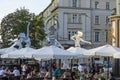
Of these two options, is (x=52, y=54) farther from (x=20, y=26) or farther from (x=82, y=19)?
(x=82, y=19)

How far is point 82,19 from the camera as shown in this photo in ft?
234

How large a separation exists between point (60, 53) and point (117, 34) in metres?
5.57

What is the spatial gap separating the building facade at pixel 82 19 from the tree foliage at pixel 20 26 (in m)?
6.04

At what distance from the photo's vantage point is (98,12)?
238 feet

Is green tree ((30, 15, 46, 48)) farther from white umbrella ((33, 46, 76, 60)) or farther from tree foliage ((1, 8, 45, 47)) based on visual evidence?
white umbrella ((33, 46, 76, 60))

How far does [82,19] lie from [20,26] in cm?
1348

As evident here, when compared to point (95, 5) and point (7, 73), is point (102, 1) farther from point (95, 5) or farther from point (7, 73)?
point (7, 73)

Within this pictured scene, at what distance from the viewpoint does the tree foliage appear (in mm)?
62938

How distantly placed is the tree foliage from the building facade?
19.8 ft

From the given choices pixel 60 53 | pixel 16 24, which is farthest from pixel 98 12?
pixel 60 53

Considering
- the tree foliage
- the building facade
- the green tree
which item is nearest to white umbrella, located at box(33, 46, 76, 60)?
the tree foliage

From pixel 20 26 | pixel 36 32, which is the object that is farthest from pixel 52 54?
pixel 36 32

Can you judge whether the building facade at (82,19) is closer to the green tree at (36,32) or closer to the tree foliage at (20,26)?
the green tree at (36,32)

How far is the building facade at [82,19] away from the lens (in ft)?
232
